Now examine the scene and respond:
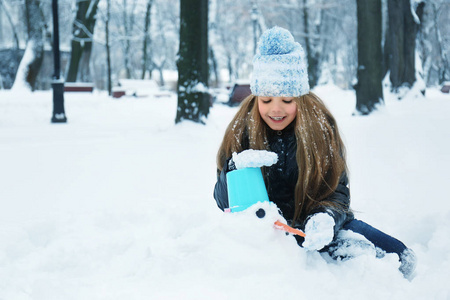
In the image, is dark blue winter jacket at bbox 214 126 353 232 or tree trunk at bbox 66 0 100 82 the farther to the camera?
tree trunk at bbox 66 0 100 82

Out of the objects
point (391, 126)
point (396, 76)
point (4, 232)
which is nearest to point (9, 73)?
point (396, 76)

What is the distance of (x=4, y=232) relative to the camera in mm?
2709

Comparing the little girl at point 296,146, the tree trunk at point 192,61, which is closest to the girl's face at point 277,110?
the little girl at point 296,146

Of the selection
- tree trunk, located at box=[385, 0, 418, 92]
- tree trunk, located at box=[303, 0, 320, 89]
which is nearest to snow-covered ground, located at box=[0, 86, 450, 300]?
tree trunk, located at box=[385, 0, 418, 92]

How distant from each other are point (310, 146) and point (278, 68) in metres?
0.39

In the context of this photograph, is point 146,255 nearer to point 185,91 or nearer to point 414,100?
point 185,91

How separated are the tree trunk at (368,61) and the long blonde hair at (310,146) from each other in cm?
687

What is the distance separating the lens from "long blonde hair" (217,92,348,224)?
2137 millimetres

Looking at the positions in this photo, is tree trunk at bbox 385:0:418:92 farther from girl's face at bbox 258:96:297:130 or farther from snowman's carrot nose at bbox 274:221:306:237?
snowman's carrot nose at bbox 274:221:306:237

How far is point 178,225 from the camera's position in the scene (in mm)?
2967

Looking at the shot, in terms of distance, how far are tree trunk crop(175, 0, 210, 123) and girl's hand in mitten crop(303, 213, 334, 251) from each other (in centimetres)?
557

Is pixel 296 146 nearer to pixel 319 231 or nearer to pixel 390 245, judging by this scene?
pixel 319 231

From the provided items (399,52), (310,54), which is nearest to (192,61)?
(399,52)

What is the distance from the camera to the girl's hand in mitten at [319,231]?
1.83 meters
